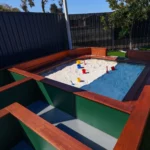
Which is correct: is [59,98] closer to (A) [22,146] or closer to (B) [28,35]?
(A) [22,146]

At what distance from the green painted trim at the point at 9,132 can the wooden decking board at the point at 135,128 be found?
4.88ft

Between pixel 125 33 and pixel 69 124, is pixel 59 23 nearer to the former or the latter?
pixel 125 33

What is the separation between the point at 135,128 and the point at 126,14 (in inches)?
256

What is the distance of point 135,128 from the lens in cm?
160

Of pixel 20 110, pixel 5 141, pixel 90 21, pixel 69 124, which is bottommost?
pixel 69 124

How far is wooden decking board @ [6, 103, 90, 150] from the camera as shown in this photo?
137 centimetres

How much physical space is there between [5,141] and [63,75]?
9.20 ft

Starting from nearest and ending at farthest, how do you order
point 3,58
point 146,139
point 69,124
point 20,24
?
point 146,139 → point 69,124 → point 3,58 → point 20,24

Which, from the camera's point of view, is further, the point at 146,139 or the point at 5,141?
the point at 5,141

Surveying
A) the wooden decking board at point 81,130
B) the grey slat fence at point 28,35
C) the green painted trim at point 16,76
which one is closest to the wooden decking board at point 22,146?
the wooden decking board at point 81,130

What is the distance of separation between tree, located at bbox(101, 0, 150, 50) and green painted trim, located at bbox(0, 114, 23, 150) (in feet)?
21.6

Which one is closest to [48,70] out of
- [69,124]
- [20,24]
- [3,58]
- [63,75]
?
[63,75]

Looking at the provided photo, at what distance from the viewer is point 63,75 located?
4.59 meters

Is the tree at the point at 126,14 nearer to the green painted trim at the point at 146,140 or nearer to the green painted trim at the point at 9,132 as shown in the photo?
the green painted trim at the point at 146,140
